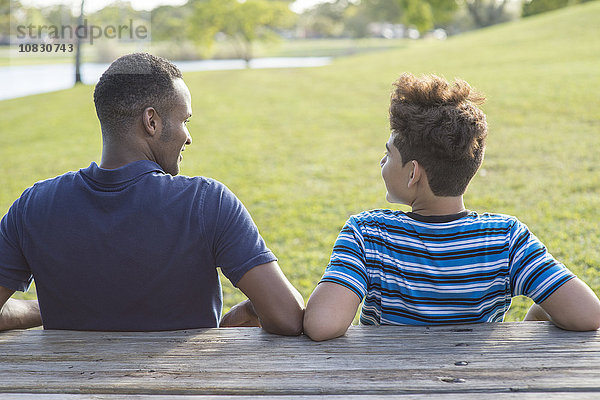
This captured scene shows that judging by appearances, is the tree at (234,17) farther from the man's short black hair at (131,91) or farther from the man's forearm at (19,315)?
the man's short black hair at (131,91)

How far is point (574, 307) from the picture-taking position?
2.02 meters

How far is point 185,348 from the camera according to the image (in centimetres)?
201

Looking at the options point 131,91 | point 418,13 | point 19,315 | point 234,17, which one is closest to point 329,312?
point 131,91

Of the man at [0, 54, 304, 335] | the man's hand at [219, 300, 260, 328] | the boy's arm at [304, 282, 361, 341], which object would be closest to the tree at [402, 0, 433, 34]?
the man's hand at [219, 300, 260, 328]

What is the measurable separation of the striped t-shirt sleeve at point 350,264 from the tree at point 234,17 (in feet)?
143

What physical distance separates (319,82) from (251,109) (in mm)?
5704

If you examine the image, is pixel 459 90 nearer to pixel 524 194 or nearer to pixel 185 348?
pixel 185 348

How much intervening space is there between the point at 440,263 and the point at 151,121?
110 cm

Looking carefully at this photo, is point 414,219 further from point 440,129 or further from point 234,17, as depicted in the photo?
point 234,17

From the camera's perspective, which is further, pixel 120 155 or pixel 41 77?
pixel 41 77

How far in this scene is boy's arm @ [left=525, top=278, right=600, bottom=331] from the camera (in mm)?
2014

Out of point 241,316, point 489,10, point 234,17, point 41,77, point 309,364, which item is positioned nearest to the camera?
point 309,364

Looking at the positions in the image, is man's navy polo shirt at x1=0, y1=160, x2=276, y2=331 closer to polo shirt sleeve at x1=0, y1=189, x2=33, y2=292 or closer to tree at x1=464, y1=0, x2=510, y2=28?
polo shirt sleeve at x1=0, y1=189, x2=33, y2=292

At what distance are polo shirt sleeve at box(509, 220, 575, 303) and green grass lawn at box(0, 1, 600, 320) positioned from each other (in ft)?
7.23
